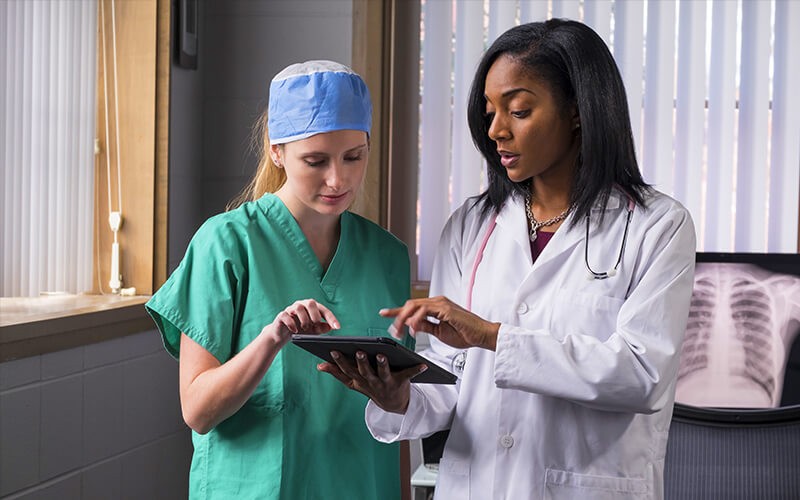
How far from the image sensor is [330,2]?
11.1 feet

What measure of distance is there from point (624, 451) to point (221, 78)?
2.43 m

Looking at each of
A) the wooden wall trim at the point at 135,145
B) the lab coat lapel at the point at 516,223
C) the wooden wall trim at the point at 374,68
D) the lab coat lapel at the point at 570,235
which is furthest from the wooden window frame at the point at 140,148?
the lab coat lapel at the point at 570,235

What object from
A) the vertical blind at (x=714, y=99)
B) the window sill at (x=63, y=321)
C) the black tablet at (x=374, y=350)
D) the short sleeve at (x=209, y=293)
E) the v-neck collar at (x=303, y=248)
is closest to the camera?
the black tablet at (x=374, y=350)

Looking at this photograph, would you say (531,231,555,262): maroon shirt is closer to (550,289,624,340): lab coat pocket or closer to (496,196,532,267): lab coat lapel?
(496,196,532,267): lab coat lapel

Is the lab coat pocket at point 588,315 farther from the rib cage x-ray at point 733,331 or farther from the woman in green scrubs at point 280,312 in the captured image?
the rib cage x-ray at point 733,331

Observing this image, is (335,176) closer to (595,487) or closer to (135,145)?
(595,487)

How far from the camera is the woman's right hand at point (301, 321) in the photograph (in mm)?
1374

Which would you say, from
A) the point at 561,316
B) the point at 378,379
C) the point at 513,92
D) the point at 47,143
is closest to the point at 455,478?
the point at 378,379

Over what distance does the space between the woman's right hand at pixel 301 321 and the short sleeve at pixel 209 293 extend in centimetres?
14

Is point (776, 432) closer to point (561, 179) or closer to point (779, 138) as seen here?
point (561, 179)

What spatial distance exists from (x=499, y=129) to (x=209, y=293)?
1.81ft

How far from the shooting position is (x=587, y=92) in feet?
4.86

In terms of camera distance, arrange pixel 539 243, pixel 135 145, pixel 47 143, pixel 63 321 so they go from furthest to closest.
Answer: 1. pixel 135 145
2. pixel 47 143
3. pixel 63 321
4. pixel 539 243

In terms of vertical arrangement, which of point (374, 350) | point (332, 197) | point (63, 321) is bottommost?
point (63, 321)
